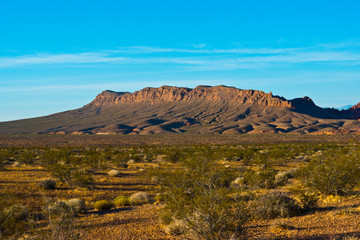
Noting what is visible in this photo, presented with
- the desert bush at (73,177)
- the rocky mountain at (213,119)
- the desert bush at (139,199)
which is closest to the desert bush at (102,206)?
the desert bush at (139,199)

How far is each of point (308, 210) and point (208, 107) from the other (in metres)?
171

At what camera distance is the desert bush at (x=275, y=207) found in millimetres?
9896

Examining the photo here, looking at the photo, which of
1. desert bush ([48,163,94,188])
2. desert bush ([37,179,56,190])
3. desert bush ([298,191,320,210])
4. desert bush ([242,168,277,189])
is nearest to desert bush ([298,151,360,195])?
desert bush ([298,191,320,210])

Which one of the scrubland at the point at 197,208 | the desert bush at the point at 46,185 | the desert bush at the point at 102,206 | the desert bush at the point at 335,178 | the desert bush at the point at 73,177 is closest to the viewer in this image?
the scrubland at the point at 197,208

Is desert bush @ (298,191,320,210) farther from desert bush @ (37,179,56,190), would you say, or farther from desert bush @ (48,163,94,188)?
desert bush @ (37,179,56,190)

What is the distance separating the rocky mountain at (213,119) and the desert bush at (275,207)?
362ft

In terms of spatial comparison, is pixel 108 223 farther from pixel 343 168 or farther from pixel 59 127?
pixel 59 127

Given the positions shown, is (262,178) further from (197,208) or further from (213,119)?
(213,119)

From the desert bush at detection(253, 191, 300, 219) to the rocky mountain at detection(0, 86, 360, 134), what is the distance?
362 feet

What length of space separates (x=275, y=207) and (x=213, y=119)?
146 metres

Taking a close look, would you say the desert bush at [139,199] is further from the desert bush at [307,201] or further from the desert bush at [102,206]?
the desert bush at [307,201]

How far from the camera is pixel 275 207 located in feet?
32.8

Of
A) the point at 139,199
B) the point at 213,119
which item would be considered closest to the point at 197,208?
the point at 139,199

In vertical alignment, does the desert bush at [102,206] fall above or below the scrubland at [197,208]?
below
